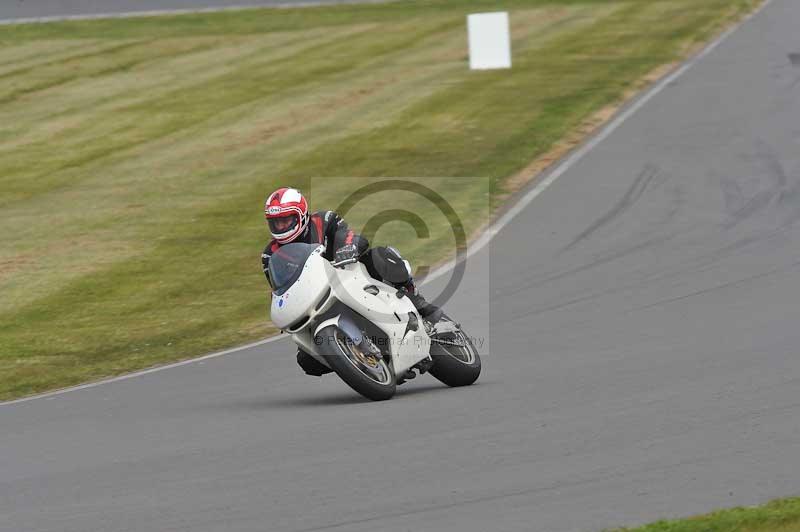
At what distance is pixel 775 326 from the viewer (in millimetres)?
11320

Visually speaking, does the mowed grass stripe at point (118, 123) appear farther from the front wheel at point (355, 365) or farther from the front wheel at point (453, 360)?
the front wheel at point (355, 365)

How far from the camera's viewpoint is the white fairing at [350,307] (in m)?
9.56

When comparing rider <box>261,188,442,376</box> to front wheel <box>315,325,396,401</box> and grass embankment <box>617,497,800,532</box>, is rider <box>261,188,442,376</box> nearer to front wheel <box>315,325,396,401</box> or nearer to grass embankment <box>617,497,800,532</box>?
front wheel <box>315,325,396,401</box>

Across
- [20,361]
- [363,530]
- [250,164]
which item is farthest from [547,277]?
[250,164]

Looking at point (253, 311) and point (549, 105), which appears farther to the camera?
point (549, 105)

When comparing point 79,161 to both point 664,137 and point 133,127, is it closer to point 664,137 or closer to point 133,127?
point 133,127

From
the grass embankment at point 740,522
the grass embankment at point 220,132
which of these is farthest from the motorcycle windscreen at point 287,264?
the grass embankment at point 740,522

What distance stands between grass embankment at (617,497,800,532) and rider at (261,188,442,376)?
12.6ft

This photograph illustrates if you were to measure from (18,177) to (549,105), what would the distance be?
935 cm

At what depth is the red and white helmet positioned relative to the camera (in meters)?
9.80

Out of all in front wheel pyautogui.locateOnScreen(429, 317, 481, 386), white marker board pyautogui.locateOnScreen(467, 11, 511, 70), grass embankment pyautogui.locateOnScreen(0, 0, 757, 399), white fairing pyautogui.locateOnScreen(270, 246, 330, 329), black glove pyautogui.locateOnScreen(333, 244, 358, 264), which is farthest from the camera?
Result: white marker board pyautogui.locateOnScreen(467, 11, 511, 70)

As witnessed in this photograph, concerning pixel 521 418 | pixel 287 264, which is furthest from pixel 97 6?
pixel 521 418

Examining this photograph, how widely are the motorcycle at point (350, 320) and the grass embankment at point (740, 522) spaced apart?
347cm

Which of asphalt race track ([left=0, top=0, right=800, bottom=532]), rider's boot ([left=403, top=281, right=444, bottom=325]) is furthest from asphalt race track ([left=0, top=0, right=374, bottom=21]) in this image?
rider's boot ([left=403, top=281, right=444, bottom=325])
